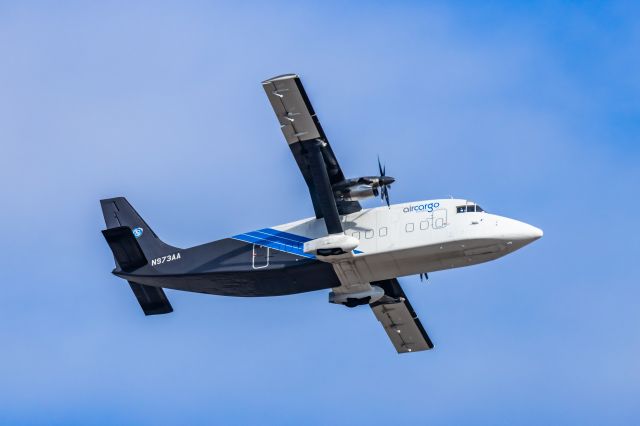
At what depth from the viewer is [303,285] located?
136 ft

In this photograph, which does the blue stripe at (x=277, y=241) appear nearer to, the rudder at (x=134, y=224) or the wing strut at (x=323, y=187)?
the wing strut at (x=323, y=187)

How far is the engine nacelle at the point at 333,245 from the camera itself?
39.6m

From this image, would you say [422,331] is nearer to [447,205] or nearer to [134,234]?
[447,205]

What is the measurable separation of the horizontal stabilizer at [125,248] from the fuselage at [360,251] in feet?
1.06

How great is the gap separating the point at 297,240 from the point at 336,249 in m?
1.93

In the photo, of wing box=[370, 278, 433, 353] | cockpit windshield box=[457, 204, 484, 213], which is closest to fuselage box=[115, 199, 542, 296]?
cockpit windshield box=[457, 204, 484, 213]

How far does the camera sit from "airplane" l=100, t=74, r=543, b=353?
3956 centimetres

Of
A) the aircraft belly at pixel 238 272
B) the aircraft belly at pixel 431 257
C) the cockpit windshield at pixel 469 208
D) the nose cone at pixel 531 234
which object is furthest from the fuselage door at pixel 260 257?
the nose cone at pixel 531 234

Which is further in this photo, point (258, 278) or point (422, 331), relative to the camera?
point (422, 331)

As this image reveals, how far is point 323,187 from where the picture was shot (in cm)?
4003

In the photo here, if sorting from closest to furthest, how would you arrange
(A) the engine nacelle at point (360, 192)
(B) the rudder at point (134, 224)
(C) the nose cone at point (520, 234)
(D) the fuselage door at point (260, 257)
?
1. (C) the nose cone at point (520, 234)
2. (A) the engine nacelle at point (360, 192)
3. (D) the fuselage door at point (260, 257)
4. (B) the rudder at point (134, 224)

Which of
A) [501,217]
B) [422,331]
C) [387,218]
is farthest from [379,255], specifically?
[422,331]

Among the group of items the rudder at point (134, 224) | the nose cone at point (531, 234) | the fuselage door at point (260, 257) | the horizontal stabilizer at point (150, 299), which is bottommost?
the horizontal stabilizer at point (150, 299)

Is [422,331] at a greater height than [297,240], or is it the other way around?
[297,240]
